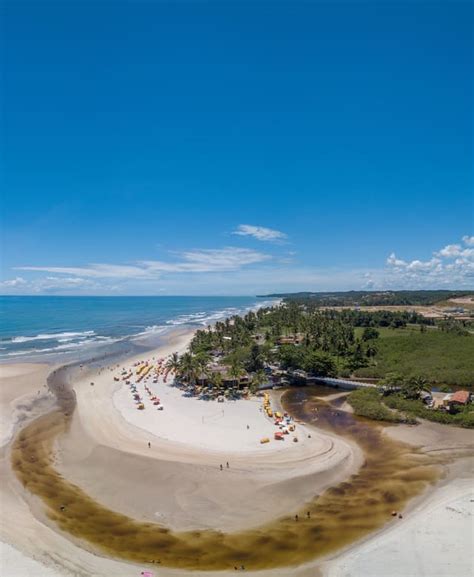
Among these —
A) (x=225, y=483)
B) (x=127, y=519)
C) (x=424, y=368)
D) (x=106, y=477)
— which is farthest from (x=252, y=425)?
(x=424, y=368)

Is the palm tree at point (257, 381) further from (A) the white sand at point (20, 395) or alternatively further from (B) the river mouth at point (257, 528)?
(A) the white sand at point (20, 395)

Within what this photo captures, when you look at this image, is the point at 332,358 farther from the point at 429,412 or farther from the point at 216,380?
the point at 429,412

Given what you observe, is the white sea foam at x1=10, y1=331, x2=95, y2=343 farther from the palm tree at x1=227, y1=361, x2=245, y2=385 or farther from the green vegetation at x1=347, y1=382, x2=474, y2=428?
the green vegetation at x1=347, y1=382, x2=474, y2=428

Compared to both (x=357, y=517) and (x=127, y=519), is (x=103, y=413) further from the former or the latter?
(x=357, y=517)

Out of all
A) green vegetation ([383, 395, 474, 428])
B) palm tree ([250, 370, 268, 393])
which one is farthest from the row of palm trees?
green vegetation ([383, 395, 474, 428])

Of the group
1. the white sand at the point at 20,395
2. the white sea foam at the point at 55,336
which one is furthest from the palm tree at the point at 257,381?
the white sea foam at the point at 55,336
